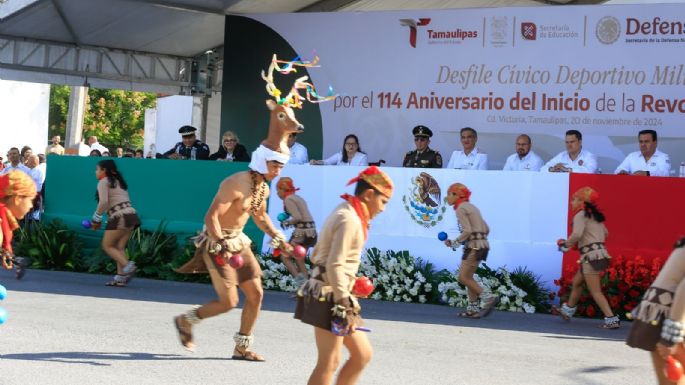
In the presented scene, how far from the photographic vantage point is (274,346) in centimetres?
920

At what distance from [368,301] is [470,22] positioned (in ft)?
22.6

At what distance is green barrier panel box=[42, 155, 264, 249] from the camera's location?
15914 mm

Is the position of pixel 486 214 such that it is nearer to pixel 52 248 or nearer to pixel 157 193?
pixel 157 193

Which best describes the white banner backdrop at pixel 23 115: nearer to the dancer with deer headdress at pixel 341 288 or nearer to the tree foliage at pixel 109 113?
the dancer with deer headdress at pixel 341 288

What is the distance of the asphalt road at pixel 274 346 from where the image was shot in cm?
780

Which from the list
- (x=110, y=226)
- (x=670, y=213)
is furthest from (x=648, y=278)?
(x=110, y=226)

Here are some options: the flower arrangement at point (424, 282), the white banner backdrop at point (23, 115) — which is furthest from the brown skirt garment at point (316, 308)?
the white banner backdrop at point (23, 115)

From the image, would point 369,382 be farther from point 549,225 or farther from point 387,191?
point 549,225

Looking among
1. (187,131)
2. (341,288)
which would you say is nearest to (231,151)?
(187,131)

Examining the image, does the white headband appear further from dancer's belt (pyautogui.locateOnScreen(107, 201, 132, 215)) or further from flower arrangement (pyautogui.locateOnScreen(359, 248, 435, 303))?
dancer's belt (pyautogui.locateOnScreen(107, 201, 132, 215))

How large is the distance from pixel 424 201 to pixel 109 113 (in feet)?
160

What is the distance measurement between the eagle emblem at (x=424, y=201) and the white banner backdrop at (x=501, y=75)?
13.3 ft

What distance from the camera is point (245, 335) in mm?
8383

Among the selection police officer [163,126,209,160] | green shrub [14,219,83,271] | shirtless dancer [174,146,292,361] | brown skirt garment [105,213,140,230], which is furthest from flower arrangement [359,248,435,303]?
shirtless dancer [174,146,292,361]
